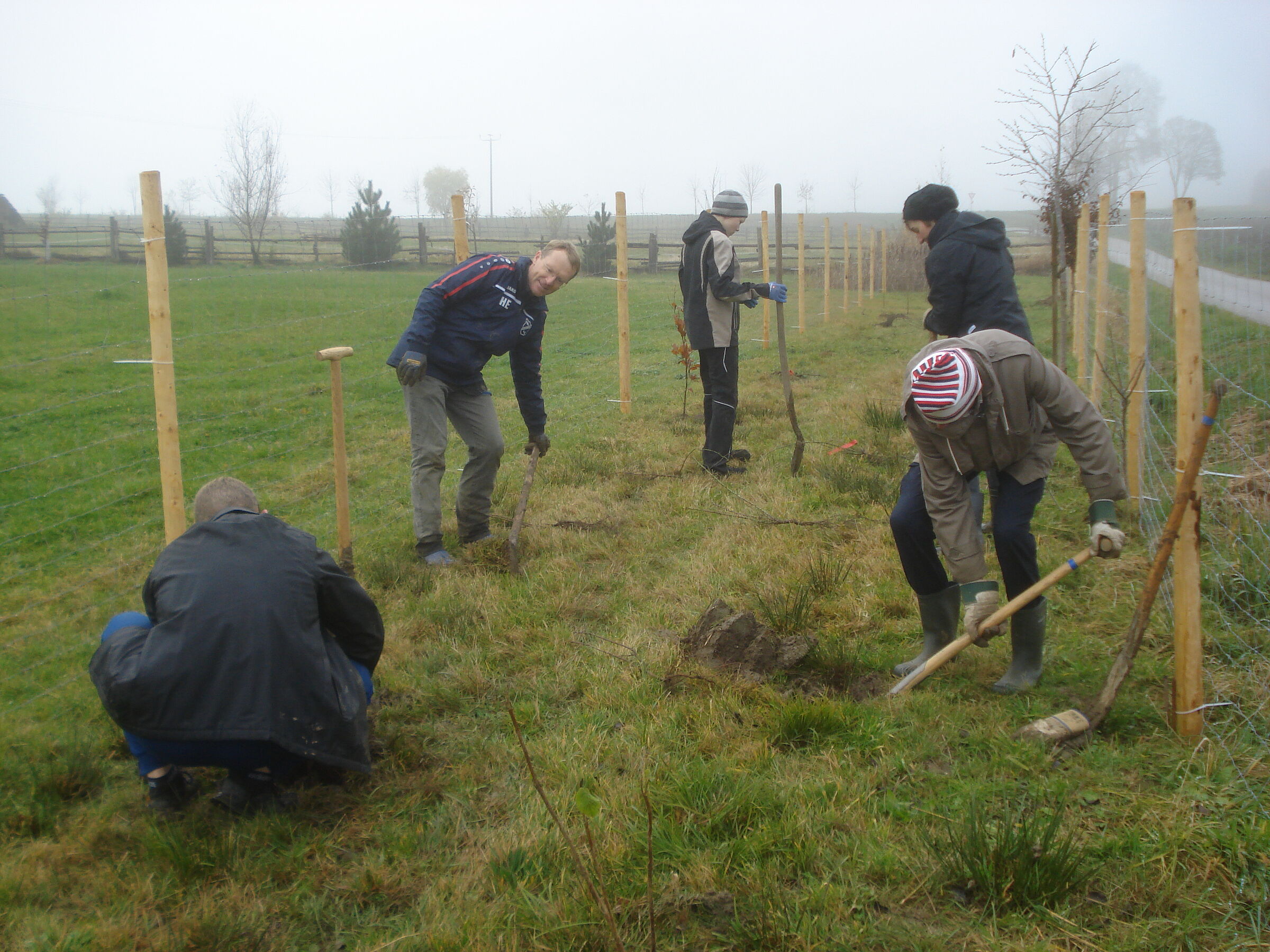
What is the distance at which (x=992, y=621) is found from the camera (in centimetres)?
301

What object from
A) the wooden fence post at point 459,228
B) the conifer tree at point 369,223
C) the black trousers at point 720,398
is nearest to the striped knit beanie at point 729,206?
the black trousers at point 720,398

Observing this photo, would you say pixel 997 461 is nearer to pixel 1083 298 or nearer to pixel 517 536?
pixel 517 536

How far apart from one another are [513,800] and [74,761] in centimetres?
149

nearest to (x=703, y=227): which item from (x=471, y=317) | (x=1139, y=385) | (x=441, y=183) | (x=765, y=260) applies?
(x=471, y=317)

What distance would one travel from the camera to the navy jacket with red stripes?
184 inches

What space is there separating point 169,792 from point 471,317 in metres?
2.81

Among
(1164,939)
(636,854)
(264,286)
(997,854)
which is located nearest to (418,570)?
(636,854)

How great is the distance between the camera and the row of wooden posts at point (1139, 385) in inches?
109

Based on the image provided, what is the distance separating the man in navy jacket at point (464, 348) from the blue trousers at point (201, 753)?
2.10m

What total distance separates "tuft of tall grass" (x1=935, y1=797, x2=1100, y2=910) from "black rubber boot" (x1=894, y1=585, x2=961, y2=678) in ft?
4.00

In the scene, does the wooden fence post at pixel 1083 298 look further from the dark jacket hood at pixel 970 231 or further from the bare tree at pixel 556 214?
the bare tree at pixel 556 214

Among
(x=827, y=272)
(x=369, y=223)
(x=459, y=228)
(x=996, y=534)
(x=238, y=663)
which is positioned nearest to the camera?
(x=238, y=663)

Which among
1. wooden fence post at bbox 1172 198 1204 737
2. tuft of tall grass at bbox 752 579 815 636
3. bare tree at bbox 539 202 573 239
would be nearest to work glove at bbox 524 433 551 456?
tuft of tall grass at bbox 752 579 815 636

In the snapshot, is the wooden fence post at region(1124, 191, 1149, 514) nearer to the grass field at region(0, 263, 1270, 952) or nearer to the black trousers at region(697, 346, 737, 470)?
the grass field at region(0, 263, 1270, 952)
